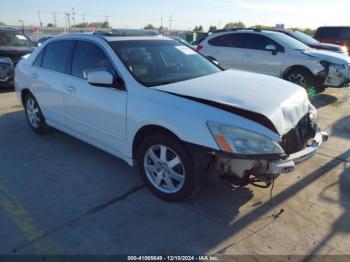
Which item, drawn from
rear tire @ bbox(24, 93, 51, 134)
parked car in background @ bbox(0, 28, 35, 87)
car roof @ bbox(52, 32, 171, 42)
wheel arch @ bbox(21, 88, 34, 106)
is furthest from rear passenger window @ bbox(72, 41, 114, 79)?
parked car in background @ bbox(0, 28, 35, 87)

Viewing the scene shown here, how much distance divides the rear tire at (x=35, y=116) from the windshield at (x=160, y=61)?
7.17 ft

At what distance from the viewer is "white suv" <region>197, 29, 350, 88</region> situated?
8.12 metres

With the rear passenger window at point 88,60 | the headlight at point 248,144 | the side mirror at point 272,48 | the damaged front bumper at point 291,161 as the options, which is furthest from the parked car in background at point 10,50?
the damaged front bumper at point 291,161

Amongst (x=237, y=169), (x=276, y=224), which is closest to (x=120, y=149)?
(x=237, y=169)

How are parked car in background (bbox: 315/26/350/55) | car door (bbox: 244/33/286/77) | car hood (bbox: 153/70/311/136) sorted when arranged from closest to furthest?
1. car hood (bbox: 153/70/311/136)
2. car door (bbox: 244/33/286/77)
3. parked car in background (bbox: 315/26/350/55)

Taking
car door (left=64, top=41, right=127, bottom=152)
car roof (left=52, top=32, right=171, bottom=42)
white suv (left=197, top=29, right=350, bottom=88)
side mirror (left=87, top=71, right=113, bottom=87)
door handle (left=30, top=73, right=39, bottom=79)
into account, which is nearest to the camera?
side mirror (left=87, top=71, right=113, bottom=87)

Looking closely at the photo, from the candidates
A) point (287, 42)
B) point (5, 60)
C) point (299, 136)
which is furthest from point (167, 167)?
point (5, 60)

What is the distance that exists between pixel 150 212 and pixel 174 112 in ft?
3.50

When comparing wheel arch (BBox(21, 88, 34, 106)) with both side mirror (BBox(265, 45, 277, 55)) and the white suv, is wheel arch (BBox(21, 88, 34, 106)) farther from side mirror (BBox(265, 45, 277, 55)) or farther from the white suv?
side mirror (BBox(265, 45, 277, 55))

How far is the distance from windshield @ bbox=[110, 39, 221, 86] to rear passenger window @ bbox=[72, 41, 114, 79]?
0.20 meters

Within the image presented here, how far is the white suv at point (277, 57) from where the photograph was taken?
812 cm

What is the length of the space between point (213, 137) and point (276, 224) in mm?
1106

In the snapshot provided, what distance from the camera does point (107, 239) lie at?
292cm

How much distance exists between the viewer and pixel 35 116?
17.9 ft
